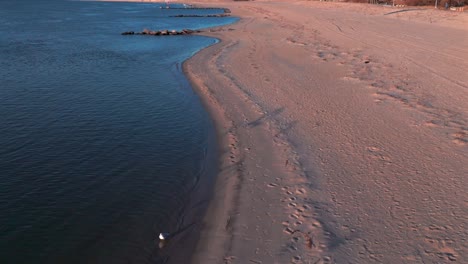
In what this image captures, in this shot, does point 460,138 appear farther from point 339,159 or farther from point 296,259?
point 296,259

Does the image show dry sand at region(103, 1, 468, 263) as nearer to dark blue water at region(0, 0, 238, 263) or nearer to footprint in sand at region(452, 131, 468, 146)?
footprint in sand at region(452, 131, 468, 146)

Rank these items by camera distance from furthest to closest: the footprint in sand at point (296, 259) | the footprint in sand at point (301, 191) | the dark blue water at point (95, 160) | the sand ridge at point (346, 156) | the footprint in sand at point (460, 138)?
the footprint in sand at point (460, 138) < the footprint in sand at point (301, 191) < the dark blue water at point (95, 160) < the sand ridge at point (346, 156) < the footprint in sand at point (296, 259)

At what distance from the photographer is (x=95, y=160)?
11469 millimetres

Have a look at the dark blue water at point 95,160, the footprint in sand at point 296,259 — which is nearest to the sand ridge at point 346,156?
the footprint in sand at point 296,259

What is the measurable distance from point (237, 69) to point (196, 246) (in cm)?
1470

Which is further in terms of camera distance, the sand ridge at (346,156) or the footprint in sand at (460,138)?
the footprint in sand at (460,138)

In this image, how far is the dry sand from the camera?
24.8ft

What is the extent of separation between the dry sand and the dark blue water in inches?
46.4

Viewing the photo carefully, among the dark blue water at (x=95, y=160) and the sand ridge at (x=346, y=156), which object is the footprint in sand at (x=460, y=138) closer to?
the sand ridge at (x=346, y=156)

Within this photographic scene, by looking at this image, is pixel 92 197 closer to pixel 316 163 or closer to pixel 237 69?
pixel 316 163

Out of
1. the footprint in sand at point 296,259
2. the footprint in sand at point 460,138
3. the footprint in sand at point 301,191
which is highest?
the footprint in sand at point 460,138

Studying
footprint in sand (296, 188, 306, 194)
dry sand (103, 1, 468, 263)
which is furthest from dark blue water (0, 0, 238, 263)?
footprint in sand (296, 188, 306, 194)

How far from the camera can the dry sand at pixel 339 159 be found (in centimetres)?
755

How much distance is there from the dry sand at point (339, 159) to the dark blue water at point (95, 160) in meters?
1.18
